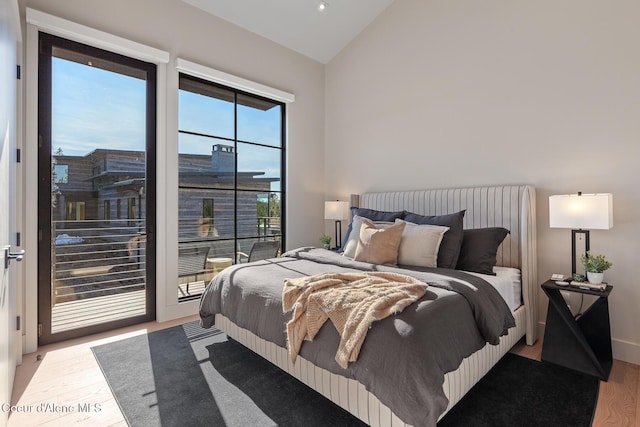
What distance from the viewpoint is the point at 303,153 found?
4.48 metres

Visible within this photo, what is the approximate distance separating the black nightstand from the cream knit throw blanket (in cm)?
129

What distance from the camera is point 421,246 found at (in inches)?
103

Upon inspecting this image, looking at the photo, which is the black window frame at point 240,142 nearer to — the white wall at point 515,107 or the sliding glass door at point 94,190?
the sliding glass door at point 94,190

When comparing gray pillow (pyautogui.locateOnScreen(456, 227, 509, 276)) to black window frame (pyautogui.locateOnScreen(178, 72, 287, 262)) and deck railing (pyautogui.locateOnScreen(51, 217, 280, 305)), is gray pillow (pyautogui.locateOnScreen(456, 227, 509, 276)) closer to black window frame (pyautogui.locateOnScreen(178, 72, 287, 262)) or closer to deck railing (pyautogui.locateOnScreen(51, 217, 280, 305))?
black window frame (pyautogui.locateOnScreen(178, 72, 287, 262))

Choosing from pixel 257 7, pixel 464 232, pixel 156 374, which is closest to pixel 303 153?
pixel 257 7

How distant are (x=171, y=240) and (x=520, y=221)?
3.27m

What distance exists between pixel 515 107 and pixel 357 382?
108 inches

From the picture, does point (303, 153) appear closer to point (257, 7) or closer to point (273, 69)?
point (273, 69)

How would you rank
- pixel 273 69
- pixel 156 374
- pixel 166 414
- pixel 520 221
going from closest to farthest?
pixel 166 414, pixel 156 374, pixel 520 221, pixel 273 69

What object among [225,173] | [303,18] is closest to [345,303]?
[225,173]

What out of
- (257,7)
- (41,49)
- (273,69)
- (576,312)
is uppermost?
(257,7)

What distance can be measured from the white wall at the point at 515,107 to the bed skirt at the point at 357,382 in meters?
1.25

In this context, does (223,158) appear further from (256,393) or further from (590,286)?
(590,286)

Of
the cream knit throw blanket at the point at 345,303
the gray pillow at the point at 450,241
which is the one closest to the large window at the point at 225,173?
the cream knit throw blanket at the point at 345,303
